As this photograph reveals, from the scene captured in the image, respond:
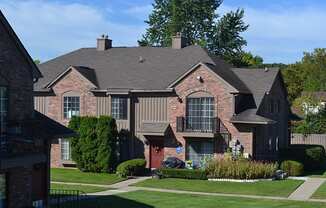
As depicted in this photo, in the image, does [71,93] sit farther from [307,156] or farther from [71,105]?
[307,156]

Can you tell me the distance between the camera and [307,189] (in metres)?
34.3

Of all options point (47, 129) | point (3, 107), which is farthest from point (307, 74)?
point (3, 107)

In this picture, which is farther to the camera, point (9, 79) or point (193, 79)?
point (193, 79)

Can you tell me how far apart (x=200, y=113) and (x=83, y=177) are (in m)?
8.81

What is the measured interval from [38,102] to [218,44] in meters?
31.8

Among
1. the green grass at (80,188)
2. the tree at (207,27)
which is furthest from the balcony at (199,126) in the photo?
the tree at (207,27)

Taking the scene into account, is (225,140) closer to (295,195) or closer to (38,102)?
(295,195)

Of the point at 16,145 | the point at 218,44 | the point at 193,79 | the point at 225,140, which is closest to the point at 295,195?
the point at 225,140

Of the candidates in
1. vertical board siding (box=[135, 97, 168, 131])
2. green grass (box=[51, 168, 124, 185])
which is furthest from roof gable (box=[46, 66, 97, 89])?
green grass (box=[51, 168, 124, 185])

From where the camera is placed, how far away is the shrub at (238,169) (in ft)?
123

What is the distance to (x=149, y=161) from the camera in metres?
43.2

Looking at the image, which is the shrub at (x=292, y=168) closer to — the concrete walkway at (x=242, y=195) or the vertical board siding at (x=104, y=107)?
the concrete walkway at (x=242, y=195)

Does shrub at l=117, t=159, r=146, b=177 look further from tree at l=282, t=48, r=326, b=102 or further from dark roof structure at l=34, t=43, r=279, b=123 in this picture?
tree at l=282, t=48, r=326, b=102

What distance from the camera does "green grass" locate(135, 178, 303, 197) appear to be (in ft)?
109
